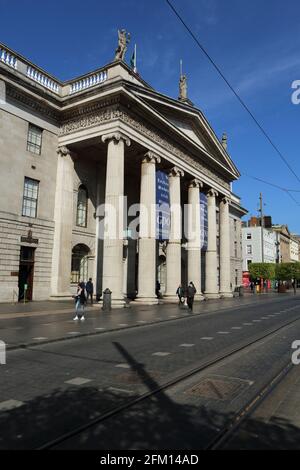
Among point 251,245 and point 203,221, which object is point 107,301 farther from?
point 251,245

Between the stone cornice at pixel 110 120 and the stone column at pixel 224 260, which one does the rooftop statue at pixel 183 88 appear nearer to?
the stone cornice at pixel 110 120

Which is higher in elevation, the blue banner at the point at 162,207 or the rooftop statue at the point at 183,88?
the rooftop statue at the point at 183,88

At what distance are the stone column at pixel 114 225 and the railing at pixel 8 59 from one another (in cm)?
Answer: 704

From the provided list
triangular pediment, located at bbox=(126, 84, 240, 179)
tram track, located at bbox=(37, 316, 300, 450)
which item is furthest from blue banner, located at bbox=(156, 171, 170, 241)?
tram track, located at bbox=(37, 316, 300, 450)

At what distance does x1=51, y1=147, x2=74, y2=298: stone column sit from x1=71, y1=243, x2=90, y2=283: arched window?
1.85m

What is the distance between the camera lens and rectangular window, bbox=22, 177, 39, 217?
2497 cm

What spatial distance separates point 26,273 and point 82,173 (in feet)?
28.7

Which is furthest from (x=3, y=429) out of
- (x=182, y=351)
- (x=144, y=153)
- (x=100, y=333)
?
(x=144, y=153)

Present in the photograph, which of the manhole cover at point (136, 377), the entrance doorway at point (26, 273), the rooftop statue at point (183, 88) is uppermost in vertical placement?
the rooftop statue at point (183, 88)

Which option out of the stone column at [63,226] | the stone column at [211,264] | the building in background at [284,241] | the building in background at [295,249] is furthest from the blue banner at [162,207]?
the building in background at [295,249]

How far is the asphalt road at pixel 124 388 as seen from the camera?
4422 mm

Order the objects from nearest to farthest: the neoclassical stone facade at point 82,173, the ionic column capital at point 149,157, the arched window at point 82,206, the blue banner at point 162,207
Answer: the neoclassical stone facade at point 82,173, the ionic column capital at point 149,157, the blue banner at point 162,207, the arched window at point 82,206

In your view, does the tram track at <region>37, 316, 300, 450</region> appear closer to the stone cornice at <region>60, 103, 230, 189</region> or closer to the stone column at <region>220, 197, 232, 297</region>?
Result: the stone cornice at <region>60, 103, 230, 189</region>

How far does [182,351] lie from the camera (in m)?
9.80
